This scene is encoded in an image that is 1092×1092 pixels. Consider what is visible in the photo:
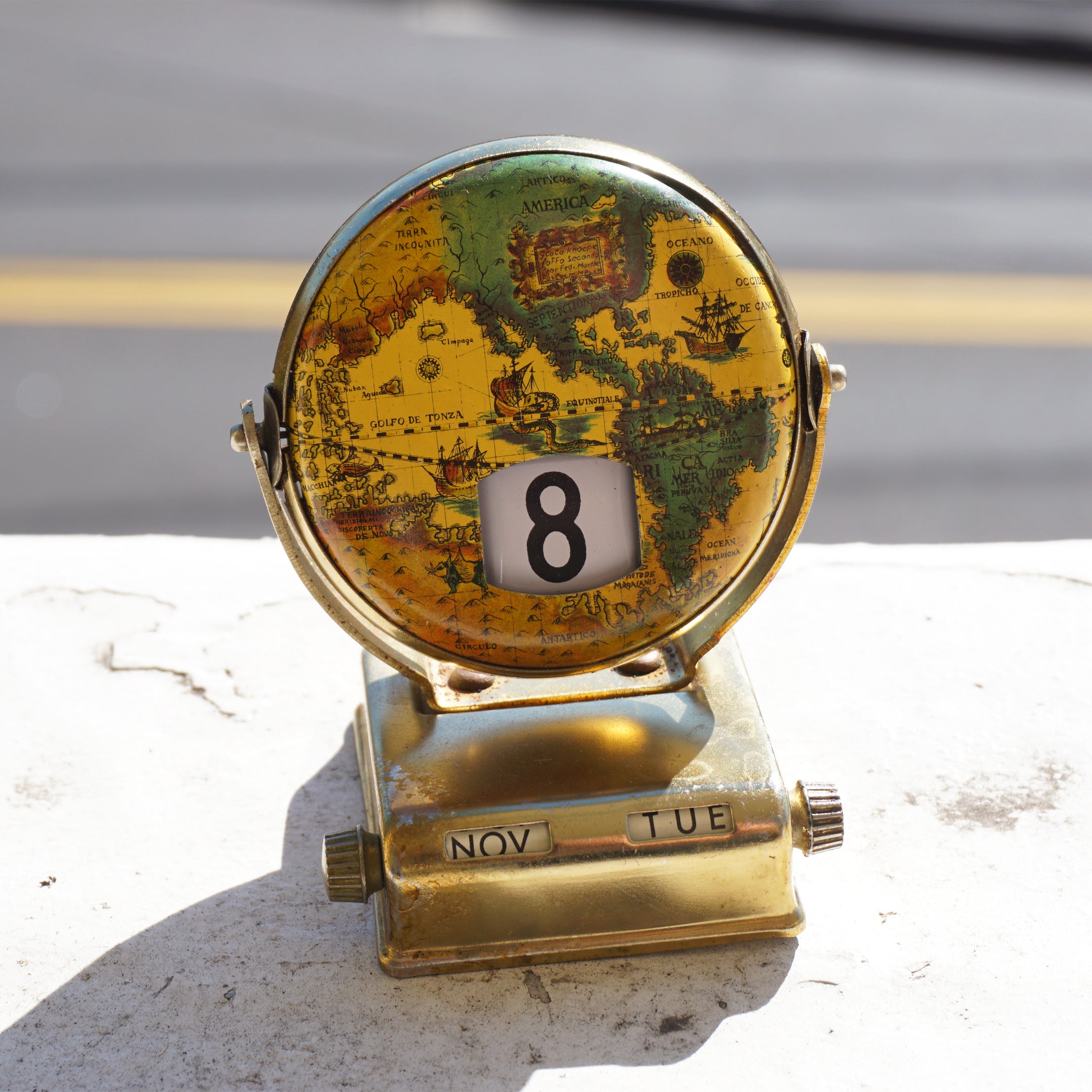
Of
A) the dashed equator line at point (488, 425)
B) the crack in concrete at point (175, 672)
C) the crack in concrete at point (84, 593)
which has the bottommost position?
the crack in concrete at point (175, 672)

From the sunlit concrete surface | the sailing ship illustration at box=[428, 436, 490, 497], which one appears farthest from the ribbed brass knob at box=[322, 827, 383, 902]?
the sailing ship illustration at box=[428, 436, 490, 497]

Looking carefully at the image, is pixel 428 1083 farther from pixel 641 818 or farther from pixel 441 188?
pixel 441 188

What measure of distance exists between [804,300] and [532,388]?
119 inches

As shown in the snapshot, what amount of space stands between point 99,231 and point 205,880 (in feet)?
11.8

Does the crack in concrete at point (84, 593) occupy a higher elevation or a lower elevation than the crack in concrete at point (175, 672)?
A: higher

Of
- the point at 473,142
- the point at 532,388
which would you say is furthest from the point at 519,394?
the point at 473,142

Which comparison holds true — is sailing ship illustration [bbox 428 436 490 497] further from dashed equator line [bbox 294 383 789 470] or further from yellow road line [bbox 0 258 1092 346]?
yellow road line [bbox 0 258 1092 346]

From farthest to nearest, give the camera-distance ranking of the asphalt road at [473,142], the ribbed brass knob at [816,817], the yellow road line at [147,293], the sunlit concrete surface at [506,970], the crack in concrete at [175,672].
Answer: the yellow road line at [147,293] < the asphalt road at [473,142] < the crack in concrete at [175,672] < the ribbed brass knob at [816,817] < the sunlit concrete surface at [506,970]

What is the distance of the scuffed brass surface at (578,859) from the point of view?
1652 millimetres

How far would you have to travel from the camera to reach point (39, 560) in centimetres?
256

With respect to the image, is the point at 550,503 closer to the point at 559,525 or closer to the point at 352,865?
the point at 559,525

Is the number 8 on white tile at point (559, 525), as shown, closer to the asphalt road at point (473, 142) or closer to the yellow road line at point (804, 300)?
the asphalt road at point (473, 142)

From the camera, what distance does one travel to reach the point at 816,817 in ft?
5.59

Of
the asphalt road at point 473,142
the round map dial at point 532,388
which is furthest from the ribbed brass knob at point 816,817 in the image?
the asphalt road at point 473,142
